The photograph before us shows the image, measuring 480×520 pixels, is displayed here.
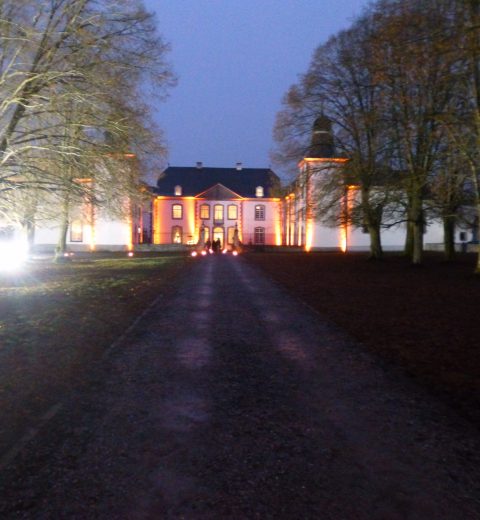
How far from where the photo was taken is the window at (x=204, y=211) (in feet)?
261

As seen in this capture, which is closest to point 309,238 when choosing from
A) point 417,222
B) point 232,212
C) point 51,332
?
point 232,212

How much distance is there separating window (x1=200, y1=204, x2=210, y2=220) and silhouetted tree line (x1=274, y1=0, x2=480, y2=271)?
4174 cm

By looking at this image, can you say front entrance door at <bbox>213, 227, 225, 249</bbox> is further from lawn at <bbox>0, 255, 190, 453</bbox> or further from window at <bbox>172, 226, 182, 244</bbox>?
lawn at <bbox>0, 255, 190, 453</bbox>

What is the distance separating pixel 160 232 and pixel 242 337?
6943 centimetres

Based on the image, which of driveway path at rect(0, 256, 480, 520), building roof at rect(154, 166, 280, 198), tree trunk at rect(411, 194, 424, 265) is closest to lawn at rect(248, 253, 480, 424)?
driveway path at rect(0, 256, 480, 520)

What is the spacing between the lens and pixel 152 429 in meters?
5.30

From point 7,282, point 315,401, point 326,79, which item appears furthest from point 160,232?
point 315,401

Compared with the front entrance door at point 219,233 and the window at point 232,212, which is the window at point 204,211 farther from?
the window at point 232,212

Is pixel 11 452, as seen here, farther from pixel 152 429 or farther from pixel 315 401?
pixel 315 401

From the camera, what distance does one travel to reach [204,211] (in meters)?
79.5

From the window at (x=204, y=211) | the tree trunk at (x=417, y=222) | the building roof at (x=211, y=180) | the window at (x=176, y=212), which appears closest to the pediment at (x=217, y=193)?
the building roof at (x=211, y=180)

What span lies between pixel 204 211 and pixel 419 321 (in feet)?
225

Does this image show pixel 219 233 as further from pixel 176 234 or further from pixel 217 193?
pixel 176 234

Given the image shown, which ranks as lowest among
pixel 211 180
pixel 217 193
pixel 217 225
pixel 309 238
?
pixel 309 238
